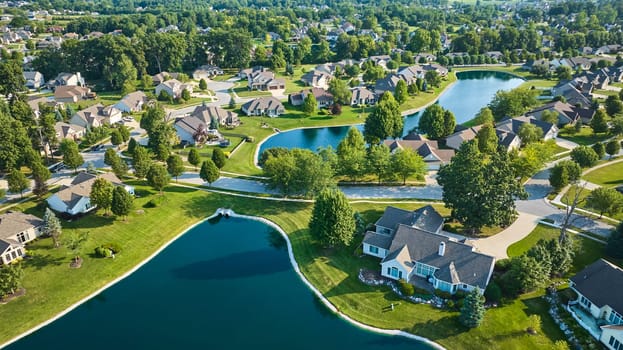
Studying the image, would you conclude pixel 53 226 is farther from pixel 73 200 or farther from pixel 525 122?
pixel 525 122

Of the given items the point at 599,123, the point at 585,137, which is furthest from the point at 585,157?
the point at 599,123

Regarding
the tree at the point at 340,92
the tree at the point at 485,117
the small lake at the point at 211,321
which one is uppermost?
the tree at the point at 340,92

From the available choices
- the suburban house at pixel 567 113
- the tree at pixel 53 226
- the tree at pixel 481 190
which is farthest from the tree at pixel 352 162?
the suburban house at pixel 567 113

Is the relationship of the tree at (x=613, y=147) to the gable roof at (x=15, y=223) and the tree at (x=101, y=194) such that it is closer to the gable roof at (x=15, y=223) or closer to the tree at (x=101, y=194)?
the tree at (x=101, y=194)

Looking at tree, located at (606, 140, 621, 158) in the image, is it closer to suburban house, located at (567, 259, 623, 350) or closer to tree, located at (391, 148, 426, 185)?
tree, located at (391, 148, 426, 185)

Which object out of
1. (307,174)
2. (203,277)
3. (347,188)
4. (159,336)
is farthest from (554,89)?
(159,336)

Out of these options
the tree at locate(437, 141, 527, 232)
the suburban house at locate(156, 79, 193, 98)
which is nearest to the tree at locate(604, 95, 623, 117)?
the tree at locate(437, 141, 527, 232)

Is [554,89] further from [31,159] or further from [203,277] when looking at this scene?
[31,159]
